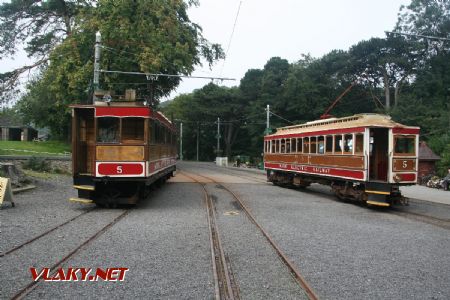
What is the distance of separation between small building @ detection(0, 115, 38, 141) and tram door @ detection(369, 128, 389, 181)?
61.2 m

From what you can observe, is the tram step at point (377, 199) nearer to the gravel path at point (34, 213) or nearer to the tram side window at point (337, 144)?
the tram side window at point (337, 144)

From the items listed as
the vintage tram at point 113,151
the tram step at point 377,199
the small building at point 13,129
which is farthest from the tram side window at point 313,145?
the small building at point 13,129

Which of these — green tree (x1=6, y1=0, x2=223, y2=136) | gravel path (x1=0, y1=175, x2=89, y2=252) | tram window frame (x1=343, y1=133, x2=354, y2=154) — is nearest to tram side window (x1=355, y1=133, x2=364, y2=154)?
tram window frame (x1=343, y1=133, x2=354, y2=154)

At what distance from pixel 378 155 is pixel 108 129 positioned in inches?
345

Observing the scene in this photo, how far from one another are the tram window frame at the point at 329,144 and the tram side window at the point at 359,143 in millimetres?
1742

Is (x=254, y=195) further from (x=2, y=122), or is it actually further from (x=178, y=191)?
(x=2, y=122)

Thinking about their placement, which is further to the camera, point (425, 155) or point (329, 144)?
point (425, 155)

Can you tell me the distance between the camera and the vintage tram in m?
12.3

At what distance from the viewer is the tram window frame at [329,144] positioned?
16156mm

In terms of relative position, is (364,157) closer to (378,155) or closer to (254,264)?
(378,155)

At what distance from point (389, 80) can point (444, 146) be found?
25.7m

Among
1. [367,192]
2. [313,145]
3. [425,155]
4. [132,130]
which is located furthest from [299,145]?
[425,155]

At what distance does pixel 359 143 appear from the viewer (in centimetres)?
1431

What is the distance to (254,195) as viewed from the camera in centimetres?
1711
